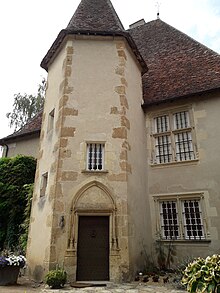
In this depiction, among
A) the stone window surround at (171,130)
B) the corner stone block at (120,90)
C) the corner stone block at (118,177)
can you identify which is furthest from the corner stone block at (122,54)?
the corner stone block at (118,177)

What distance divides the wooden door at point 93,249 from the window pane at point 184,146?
12.9 ft

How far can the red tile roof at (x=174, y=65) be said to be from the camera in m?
10.2

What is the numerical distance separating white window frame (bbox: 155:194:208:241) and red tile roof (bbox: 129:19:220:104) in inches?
157

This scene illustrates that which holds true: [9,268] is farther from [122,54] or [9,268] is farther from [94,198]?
[122,54]

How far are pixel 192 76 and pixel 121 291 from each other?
881cm

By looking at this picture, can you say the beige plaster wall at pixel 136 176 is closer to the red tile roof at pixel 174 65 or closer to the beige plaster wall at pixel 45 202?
the red tile roof at pixel 174 65

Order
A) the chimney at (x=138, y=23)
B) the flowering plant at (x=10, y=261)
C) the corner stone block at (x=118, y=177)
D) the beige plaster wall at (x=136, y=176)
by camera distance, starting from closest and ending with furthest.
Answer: the flowering plant at (x=10, y=261)
the beige plaster wall at (x=136, y=176)
the corner stone block at (x=118, y=177)
the chimney at (x=138, y=23)

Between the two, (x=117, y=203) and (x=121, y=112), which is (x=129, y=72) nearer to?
(x=121, y=112)

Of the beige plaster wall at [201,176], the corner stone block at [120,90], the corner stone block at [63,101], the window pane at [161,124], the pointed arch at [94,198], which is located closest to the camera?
the pointed arch at [94,198]

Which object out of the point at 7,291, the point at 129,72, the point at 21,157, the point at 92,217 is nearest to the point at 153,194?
the point at 92,217

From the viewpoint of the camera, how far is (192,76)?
426 inches

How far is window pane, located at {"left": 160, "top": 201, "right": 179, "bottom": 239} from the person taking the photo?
887cm

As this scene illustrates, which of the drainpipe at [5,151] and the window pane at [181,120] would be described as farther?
the drainpipe at [5,151]

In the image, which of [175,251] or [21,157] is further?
[21,157]
